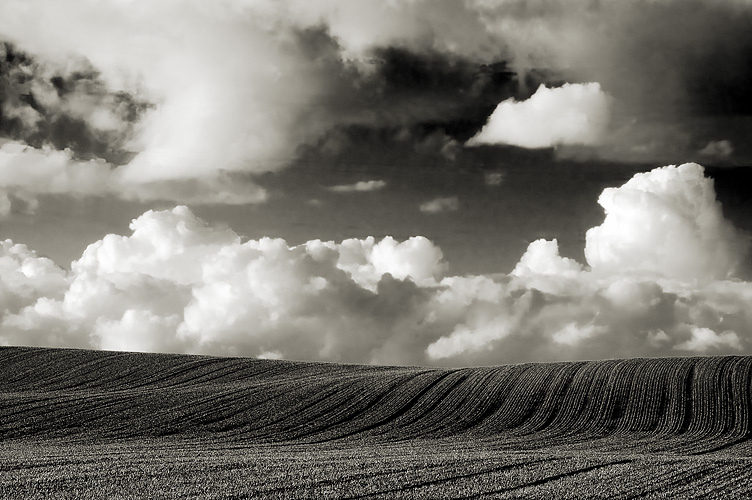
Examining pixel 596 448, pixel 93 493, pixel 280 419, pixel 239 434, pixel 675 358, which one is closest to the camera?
pixel 93 493

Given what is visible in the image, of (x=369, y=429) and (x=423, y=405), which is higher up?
(x=423, y=405)

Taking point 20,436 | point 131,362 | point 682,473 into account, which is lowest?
point 682,473

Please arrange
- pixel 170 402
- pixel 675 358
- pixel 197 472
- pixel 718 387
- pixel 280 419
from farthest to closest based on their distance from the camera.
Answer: pixel 675 358, pixel 718 387, pixel 170 402, pixel 280 419, pixel 197 472

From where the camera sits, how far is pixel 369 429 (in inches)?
1553

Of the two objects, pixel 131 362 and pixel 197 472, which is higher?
pixel 131 362

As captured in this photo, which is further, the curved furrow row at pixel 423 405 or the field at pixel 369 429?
the curved furrow row at pixel 423 405

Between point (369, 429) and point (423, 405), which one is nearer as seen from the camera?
point (369, 429)

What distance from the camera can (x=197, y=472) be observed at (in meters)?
21.8

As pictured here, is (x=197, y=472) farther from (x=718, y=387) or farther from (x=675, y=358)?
(x=675, y=358)

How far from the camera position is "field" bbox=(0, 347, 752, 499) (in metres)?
20.4

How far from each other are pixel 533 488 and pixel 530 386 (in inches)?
1212

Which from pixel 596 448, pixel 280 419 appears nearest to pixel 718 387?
pixel 596 448

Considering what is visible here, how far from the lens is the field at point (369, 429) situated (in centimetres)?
2036

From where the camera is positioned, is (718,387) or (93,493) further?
(718,387)
